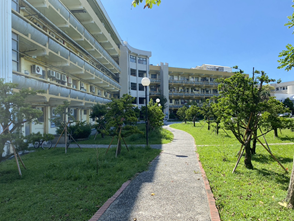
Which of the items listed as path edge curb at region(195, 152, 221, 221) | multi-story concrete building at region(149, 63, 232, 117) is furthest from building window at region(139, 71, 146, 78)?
path edge curb at region(195, 152, 221, 221)

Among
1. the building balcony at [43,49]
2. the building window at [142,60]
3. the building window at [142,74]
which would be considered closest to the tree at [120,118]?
the building balcony at [43,49]

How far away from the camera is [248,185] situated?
4988 millimetres

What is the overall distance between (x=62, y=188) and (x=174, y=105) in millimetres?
49129

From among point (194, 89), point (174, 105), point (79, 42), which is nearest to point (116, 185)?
point (79, 42)

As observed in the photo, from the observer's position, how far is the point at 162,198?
434 centimetres

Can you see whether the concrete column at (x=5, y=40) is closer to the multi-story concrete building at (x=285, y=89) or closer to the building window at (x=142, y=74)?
the building window at (x=142, y=74)

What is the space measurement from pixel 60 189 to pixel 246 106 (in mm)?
6028

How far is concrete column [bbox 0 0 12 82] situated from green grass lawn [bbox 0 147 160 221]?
520 cm

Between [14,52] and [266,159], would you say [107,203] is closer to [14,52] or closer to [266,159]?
[266,159]

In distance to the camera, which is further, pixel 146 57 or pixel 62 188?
pixel 146 57

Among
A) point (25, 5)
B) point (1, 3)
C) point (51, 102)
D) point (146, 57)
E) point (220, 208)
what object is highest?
point (146, 57)

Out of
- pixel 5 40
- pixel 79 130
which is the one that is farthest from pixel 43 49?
pixel 79 130

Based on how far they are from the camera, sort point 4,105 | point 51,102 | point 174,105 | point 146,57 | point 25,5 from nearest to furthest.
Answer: point 4,105, point 25,5, point 51,102, point 146,57, point 174,105

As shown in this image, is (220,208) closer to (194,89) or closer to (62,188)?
(62,188)
